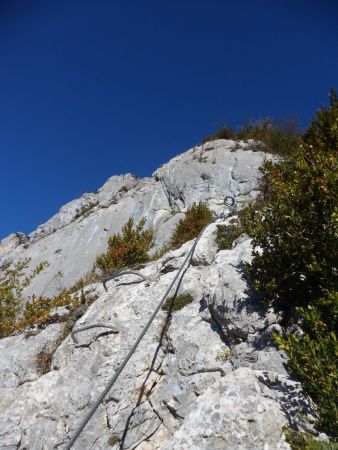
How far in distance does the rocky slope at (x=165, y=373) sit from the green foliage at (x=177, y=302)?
100 millimetres

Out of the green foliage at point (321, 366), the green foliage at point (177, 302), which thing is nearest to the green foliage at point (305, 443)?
the green foliage at point (321, 366)

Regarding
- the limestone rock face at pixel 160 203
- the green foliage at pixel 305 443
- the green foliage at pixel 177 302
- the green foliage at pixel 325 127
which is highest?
the limestone rock face at pixel 160 203

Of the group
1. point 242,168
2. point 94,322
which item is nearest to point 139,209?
point 242,168

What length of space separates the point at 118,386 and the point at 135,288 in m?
2.33

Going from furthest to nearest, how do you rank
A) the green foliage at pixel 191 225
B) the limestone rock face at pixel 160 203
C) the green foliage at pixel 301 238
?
the limestone rock face at pixel 160 203 → the green foliage at pixel 191 225 → the green foliage at pixel 301 238

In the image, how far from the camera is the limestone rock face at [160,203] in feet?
50.3

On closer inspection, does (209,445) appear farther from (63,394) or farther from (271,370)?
(63,394)

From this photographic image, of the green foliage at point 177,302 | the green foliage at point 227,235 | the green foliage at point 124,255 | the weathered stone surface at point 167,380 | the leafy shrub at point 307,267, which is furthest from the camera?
the green foliage at point 124,255

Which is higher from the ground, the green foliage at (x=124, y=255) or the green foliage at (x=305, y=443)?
the green foliage at (x=124, y=255)

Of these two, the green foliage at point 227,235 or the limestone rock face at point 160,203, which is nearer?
the green foliage at point 227,235

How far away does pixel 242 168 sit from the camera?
1602 centimetres

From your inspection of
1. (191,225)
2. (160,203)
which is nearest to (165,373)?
(191,225)

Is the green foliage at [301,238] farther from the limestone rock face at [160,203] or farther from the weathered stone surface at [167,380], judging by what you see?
the limestone rock face at [160,203]

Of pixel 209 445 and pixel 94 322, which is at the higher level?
pixel 94 322
